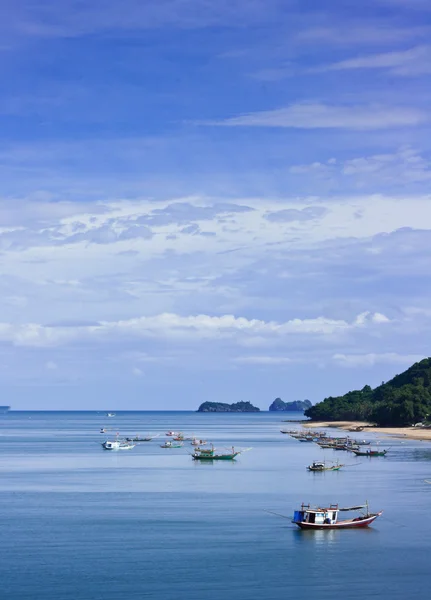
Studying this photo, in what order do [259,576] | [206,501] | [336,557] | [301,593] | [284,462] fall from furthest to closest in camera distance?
[284,462] < [206,501] < [336,557] < [259,576] < [301,593]

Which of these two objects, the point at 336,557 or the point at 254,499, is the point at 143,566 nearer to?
the point at 336,557

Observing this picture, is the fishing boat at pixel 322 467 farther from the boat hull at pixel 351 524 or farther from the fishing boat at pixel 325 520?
the boat hull at pixel 351 524

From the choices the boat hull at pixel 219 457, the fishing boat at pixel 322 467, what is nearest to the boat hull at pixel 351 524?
the fishing boat at pixel 322 467

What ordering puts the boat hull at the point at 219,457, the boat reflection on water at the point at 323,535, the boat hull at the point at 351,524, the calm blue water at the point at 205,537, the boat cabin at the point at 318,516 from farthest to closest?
the boat hull at the point at 219,457
the boat hull at the point at 351,524
the boat cabin at the point at 318,516
the boat reflection on water at the point at 323,535
the calm blue water at the point at 205,537

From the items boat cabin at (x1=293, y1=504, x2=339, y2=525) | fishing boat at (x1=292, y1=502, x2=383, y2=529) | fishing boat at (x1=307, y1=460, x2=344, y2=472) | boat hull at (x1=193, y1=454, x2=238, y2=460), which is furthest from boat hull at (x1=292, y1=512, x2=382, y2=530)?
boat hull at (x1=193, y1=454, x2=238, y2=460)

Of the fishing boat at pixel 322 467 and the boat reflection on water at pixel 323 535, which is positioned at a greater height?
the fishing boat at pixel 322 467

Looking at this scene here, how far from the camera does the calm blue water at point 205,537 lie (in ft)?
163

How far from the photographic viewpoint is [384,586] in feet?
163

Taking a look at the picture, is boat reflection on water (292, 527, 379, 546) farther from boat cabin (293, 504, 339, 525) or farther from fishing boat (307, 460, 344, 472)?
fishing boat (307, 460, 344, 472)

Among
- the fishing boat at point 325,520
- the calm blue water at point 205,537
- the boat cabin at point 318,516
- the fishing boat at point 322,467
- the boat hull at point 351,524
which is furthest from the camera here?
the fishing boat at point 322,467

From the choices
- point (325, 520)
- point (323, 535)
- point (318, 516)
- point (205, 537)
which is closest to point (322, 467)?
point (325, 520)

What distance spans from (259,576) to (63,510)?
2888 cm

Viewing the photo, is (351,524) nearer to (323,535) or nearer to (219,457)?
(323,535)

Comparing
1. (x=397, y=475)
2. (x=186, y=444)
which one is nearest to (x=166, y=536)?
(x=397, y=475)
